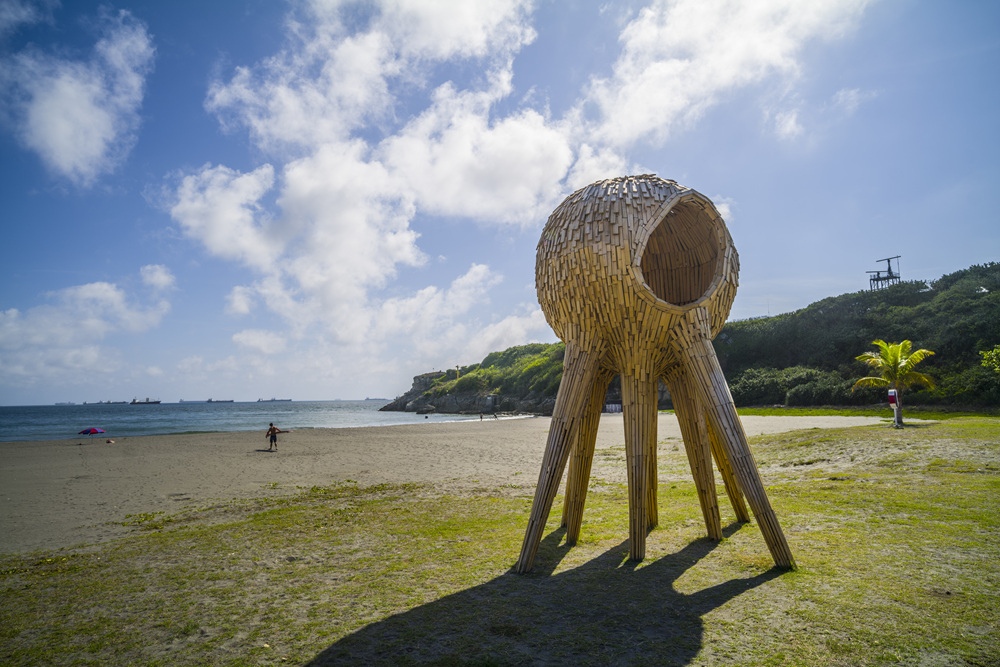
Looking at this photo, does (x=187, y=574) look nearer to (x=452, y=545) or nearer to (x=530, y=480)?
(x=452, y=545)

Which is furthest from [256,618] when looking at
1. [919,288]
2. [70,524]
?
[919,288]

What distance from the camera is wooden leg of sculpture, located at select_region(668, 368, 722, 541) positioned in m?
7.71

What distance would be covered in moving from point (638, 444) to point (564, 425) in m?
1.07

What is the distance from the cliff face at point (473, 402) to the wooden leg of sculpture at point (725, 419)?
45867mm

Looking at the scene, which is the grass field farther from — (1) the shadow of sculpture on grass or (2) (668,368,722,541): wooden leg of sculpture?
(2) (668,368,722,541): wooden leg of sculpture

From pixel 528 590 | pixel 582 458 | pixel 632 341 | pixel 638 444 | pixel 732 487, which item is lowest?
pixel 528 590

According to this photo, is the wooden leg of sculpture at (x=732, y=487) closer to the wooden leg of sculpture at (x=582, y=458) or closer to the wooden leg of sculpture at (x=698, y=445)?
the wooden leg of sculpture at (x=698, y=445)

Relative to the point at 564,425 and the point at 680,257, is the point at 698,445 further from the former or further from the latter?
the point at 680,257

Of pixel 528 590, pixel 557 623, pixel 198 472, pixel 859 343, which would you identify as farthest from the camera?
pixel 859 343

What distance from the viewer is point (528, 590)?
234 inches

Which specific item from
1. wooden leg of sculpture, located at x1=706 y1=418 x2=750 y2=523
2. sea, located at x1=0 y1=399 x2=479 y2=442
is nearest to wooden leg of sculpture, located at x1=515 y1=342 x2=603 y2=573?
wooden leg of sculpture, located at x1=706 y1=418 x2=750 y2=523

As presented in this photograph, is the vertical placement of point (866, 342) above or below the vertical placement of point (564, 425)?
above

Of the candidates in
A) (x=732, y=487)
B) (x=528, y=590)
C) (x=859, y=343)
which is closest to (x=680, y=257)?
(x=732, y=487)

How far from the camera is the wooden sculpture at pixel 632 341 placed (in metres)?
6.71
